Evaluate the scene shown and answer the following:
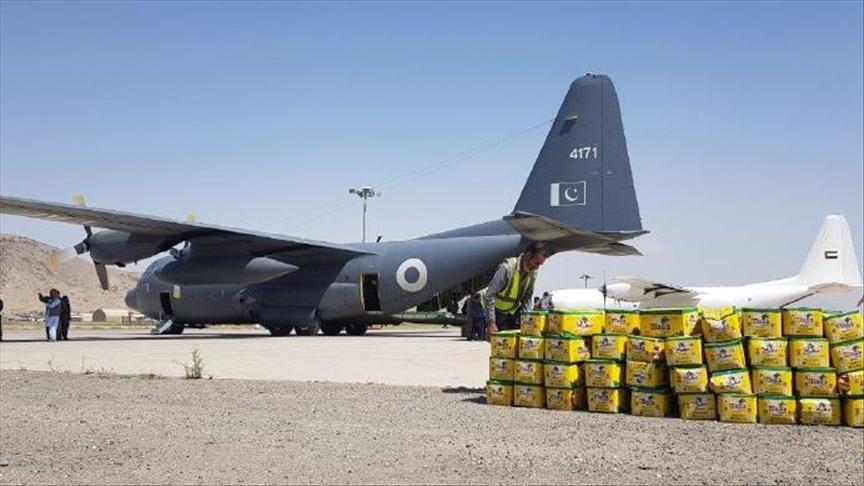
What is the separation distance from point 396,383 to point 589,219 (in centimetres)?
1321

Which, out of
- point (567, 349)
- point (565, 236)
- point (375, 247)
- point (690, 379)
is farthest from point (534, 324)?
point (375, 247)

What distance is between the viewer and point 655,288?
4109 centimetres

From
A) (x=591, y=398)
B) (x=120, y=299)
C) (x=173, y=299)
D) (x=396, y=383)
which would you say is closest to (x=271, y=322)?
(x=173, y=299)

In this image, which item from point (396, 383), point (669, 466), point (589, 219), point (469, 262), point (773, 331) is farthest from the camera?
point (469, 262)

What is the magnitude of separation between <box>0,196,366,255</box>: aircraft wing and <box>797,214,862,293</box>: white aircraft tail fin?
83.6ft

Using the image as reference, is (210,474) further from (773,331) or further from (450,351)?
(450,351)

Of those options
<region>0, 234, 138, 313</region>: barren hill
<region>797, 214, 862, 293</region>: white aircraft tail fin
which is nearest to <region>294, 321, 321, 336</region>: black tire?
<region>797, 214, 862, 293</region>: white aircraft tail fin

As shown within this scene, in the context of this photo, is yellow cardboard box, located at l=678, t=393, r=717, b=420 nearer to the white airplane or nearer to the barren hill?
the white airplane

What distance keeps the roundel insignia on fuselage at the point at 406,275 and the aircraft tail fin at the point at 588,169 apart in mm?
4021

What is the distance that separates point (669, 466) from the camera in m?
6.80

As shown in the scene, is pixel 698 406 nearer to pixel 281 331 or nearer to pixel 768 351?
pixel 768 351

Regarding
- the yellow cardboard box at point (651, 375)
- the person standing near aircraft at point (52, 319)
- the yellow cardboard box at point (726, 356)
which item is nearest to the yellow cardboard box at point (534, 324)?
the yellow cardboard box at point (651, 375)

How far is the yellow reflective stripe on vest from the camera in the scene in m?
12.5

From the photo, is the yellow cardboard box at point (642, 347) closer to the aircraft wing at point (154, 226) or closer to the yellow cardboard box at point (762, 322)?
the yellow cardboard box at point (762, 322)
